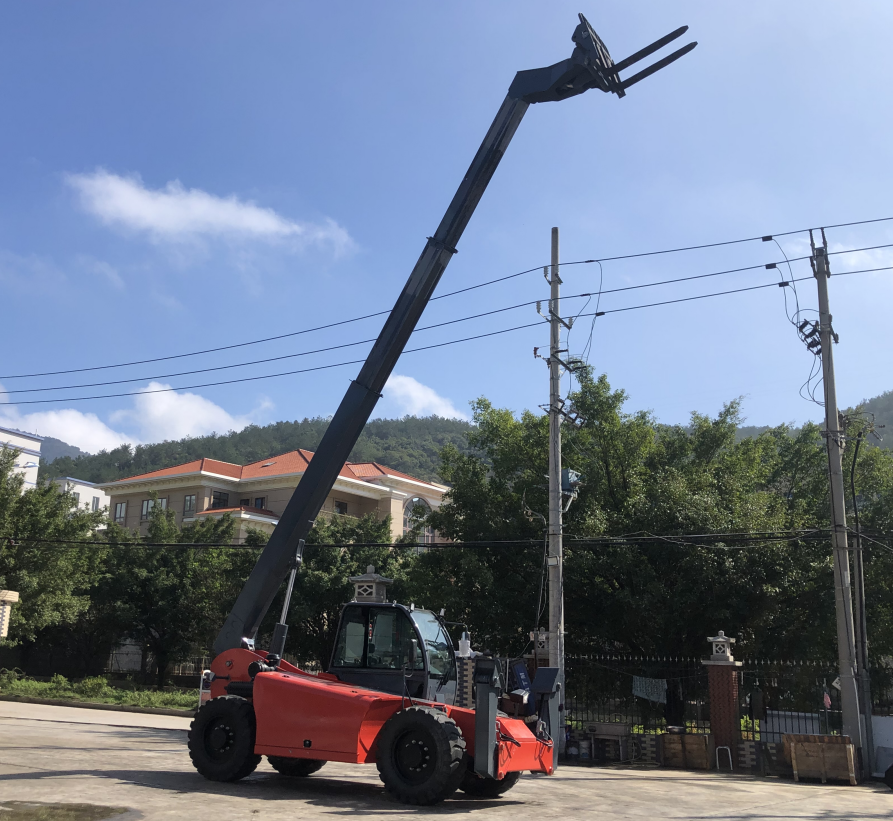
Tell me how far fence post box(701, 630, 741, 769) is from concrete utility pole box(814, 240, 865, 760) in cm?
208

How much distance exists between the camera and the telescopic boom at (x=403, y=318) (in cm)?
1189

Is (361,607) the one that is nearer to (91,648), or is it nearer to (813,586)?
(813,586)

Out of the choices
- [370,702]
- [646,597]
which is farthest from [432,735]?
[646,597]

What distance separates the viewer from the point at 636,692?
20875 millimetres

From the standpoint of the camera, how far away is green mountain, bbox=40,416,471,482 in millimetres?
113188

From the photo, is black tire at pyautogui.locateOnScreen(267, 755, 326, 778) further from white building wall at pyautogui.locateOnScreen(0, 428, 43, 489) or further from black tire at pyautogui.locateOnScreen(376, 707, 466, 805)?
white building wall at pyautogui.locateOnScreen(0, 428, 43, 489)

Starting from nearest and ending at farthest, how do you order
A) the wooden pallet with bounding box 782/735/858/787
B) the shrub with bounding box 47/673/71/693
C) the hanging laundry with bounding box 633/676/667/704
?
the wooden pallet with bounding box 782/735/858/787
the hanging laundry with bounding box 633/676/667/704
the shrub with bounding box 47/673/71/693

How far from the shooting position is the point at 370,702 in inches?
393

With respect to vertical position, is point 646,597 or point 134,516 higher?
point 134,516

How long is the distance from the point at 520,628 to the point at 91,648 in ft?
88.8

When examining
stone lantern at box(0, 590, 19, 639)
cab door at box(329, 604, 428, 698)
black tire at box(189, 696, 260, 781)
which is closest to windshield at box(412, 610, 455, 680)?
cab door at box(329, 604, 428, 698)

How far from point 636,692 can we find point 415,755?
1260cm

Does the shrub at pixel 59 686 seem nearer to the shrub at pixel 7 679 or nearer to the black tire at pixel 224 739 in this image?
the shrub at pixel 7 679

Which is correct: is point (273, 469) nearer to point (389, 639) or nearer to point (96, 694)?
point (96, 694)
